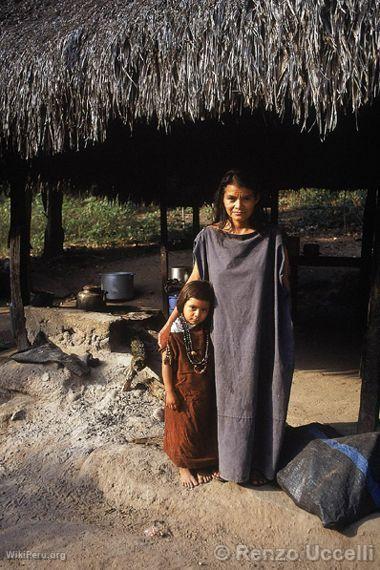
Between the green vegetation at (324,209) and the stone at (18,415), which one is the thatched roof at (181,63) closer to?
the stone at (18,415)

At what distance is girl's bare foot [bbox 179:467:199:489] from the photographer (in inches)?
96.7

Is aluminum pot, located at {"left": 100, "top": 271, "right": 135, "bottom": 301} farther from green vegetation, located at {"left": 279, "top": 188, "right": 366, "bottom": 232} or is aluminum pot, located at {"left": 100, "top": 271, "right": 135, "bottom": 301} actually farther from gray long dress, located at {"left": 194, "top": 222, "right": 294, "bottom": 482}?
green vegetation, located at {"left": 279, "top": 188, "right": 366, "bottom": 232}

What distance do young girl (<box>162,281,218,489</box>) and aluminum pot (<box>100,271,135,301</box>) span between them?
4.92 meters

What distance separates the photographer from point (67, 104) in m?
3.22

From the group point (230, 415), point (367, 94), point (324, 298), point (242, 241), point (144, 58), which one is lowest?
point (324, 298)

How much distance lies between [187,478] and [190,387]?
0.46 m

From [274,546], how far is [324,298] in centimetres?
602

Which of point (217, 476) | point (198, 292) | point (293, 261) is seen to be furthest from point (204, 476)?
point (293, 261)

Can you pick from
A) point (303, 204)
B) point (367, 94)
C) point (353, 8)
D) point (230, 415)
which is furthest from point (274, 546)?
point (303, 204)

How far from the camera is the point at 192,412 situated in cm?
244

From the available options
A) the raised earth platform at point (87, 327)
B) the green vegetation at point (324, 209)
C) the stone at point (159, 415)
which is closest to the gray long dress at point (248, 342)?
the stone at point (159, 415)

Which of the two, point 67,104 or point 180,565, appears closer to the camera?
point 180,565

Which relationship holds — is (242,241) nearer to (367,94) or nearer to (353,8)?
(367,94)

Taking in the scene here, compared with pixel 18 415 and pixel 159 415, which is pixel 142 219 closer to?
pixel 18 415
